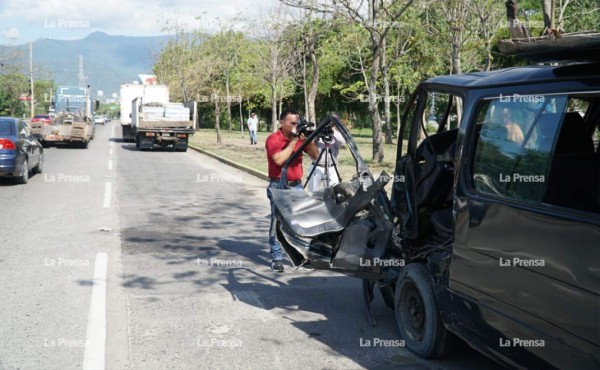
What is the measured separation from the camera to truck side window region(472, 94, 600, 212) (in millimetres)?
3447

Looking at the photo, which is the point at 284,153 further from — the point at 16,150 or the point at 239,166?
the point at 239,166

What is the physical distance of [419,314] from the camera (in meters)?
4.77

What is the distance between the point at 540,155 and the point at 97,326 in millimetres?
3702

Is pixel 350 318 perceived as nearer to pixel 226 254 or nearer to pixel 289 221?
pixel 289 221

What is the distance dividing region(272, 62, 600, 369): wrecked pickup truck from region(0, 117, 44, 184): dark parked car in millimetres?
10467

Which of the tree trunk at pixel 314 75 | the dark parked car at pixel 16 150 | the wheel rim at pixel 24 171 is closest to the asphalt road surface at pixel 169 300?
the dark parked car at pixel 16 150

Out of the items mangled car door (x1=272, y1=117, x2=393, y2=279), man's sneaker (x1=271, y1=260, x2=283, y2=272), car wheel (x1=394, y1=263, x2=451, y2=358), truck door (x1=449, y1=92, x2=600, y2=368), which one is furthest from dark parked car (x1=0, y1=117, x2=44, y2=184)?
truck door (x1=449, y1=92, x2=600, y2=368)

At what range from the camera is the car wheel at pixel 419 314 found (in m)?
4.48

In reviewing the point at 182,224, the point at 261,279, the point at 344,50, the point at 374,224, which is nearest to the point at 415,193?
the point at 374,224

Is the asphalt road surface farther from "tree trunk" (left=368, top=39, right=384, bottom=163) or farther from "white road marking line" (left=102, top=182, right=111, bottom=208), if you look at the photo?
"tree trunk" (left=368, top=39, right=384, bottom=163)

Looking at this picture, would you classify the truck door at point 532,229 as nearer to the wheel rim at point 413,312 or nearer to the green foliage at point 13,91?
the wheel rim at point 413,312

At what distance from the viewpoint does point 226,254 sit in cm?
809

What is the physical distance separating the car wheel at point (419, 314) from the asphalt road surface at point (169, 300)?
0.12m

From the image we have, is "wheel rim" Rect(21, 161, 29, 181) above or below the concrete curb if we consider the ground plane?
above
